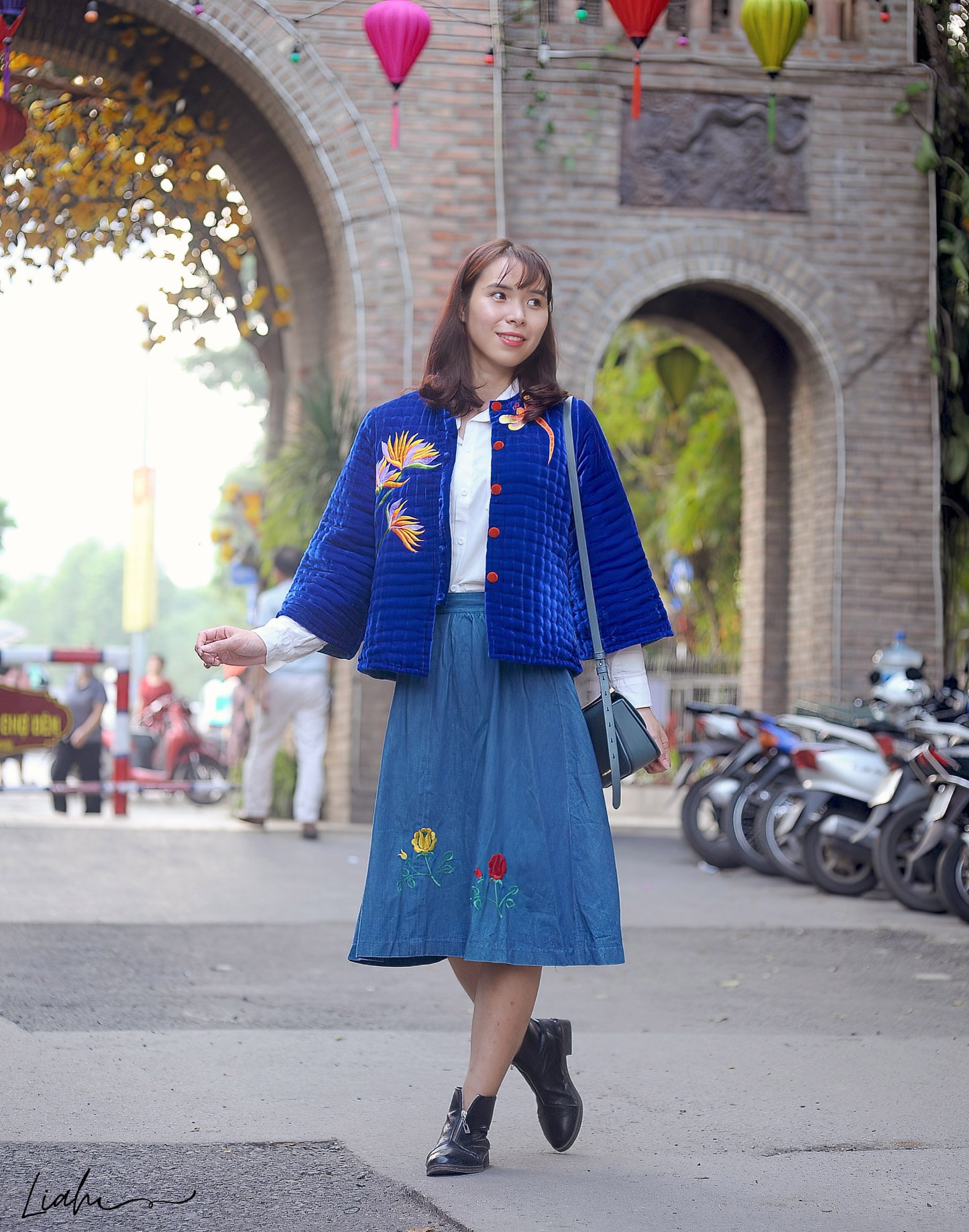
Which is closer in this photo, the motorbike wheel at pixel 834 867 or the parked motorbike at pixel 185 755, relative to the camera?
the motorbike wheel at pixel 834 867

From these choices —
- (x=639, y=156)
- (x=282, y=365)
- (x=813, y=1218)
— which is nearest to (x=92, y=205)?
(x=282, y=365)

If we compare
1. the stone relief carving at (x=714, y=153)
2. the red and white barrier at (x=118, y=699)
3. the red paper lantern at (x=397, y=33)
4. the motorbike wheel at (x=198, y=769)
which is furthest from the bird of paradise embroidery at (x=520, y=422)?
the motorbike wheel at (x=198, y=769)

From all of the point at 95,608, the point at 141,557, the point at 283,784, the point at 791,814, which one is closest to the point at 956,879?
the point at 791,814

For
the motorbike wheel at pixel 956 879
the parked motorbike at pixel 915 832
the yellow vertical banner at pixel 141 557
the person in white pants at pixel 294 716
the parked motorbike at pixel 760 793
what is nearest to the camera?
the motorbike wheel at pixel 956 879

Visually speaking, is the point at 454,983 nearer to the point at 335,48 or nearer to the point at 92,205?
the point at 335,48

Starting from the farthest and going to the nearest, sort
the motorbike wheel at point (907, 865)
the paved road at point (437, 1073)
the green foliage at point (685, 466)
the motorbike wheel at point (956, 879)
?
the green foliage at point (685, 466) → the motorbike wheel at point (907, 865) → the motorbike wheel at point (956, 879) → the paved road at point (437, 1073)

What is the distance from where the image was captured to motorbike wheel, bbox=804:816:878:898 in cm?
948

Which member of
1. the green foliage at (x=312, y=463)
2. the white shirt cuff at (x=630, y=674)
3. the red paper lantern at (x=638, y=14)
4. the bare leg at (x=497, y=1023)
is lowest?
the bare leg at (x=497, y=1023)

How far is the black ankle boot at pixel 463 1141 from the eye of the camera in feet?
11.5

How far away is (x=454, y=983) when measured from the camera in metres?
6.27

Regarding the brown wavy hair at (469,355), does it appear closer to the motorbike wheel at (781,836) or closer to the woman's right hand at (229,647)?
the woman's right hand at (229,647)

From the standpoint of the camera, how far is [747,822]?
1054cm

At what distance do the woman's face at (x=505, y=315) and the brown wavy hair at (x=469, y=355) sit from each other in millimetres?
14

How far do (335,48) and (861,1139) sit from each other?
33.8 ft
